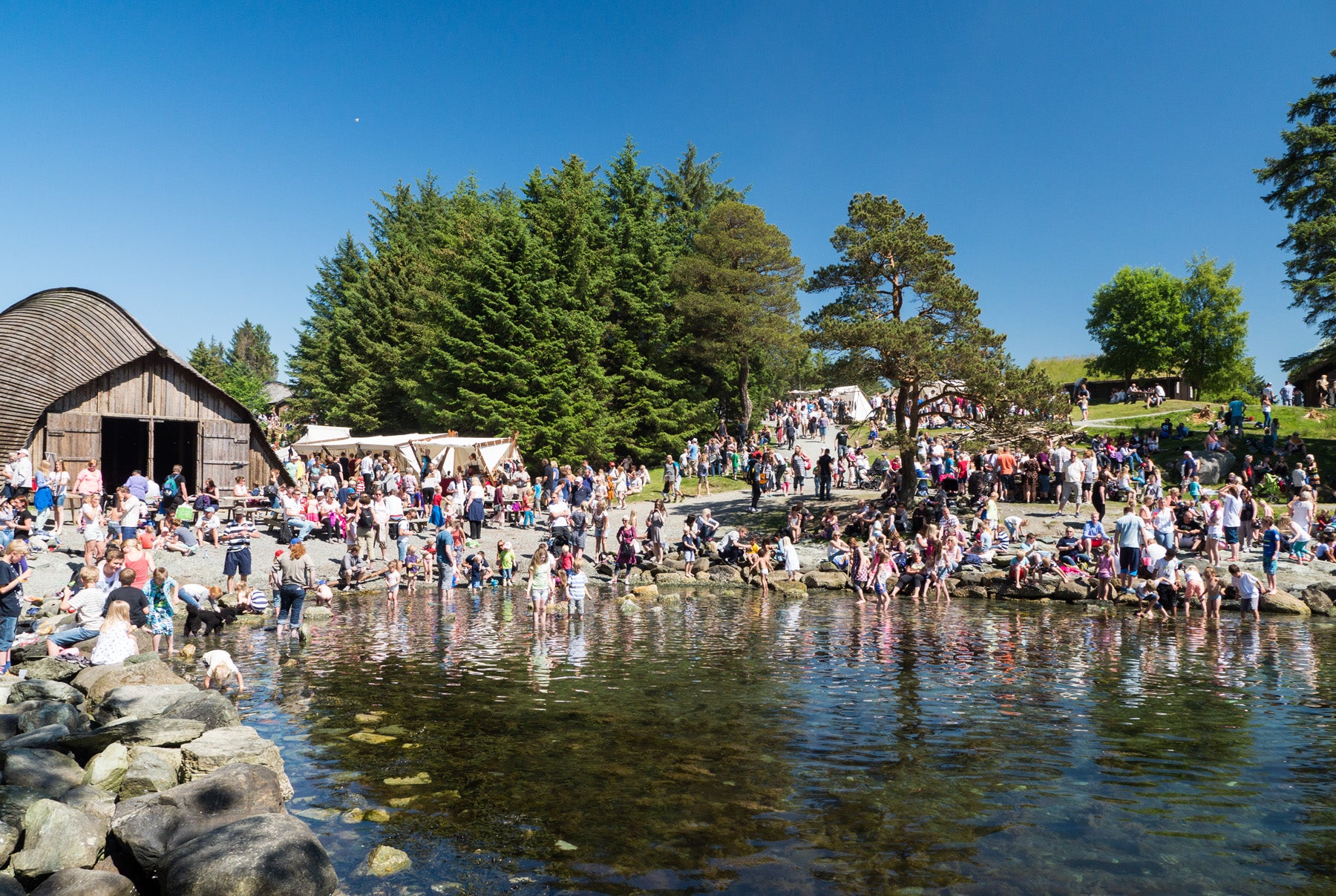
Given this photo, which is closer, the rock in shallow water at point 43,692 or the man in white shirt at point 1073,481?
the rock in shallow water at point 43,692

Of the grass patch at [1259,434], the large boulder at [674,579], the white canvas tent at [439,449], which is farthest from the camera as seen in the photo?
the white canvas tent at [439,449]

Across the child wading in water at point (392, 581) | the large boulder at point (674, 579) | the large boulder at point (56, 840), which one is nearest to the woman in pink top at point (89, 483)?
the child wading in water at point (392, 581)

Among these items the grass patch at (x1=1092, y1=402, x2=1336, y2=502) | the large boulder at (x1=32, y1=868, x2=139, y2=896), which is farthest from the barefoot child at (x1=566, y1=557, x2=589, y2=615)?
the grass patch at (x1=1092, y1=402, x2=1336, y2=502)

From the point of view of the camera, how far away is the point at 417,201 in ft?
224

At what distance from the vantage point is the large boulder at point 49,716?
9.65m

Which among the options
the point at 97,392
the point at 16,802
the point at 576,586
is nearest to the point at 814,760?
the point at 16,802

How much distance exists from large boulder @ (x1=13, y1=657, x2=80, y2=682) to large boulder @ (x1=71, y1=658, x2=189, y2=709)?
28.0 inches

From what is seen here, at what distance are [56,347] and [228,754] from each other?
23.8 metres

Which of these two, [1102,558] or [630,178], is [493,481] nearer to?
[1102,558]

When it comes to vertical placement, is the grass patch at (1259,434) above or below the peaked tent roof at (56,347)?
below

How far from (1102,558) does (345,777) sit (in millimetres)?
19115

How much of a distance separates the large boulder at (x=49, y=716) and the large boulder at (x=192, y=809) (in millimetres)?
3196

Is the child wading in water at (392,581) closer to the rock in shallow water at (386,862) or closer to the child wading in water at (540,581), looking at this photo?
the child wading in water at (540,581)

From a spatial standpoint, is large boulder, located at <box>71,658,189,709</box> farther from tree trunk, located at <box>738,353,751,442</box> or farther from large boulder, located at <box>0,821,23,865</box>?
tree trunk, located at <box>738,353,751,442</box>
